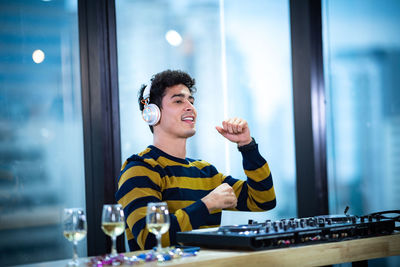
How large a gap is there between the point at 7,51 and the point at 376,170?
2.55m

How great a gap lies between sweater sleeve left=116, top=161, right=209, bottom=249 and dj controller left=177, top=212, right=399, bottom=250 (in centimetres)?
21

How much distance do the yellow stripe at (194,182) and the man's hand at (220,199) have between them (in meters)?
0.30

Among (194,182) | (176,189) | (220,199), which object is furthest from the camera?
(194,182)

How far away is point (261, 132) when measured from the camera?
404 centimetres

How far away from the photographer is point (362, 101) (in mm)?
4027

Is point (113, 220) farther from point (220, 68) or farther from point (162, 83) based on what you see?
point (220, 68)

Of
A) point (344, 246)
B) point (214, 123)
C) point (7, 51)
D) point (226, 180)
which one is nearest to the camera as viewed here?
point (344, 246)

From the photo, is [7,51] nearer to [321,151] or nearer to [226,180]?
[226,180]

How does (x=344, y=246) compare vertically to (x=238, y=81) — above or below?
below

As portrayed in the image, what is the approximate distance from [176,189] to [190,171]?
6.6 inches

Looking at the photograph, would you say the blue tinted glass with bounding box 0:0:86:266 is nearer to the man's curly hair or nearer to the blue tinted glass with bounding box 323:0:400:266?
the man's curly hair

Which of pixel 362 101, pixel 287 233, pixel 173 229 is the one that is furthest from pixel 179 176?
pixel 362 101

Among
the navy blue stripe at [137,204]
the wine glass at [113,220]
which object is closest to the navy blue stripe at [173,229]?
the navy blue stripe at [137,204]

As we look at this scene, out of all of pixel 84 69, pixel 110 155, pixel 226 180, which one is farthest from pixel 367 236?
pixel 84 69
